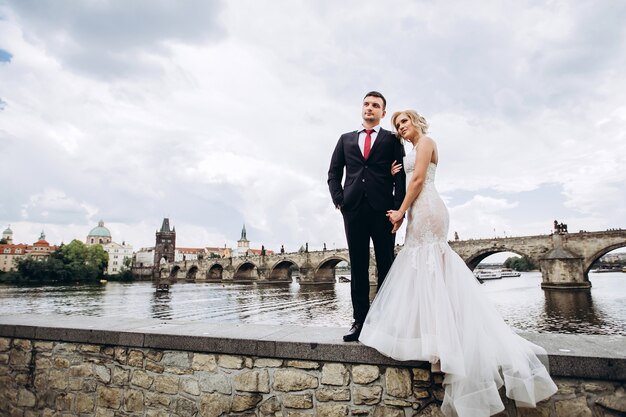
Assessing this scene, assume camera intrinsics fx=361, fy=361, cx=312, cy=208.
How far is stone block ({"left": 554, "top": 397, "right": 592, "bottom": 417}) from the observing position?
1.95 m

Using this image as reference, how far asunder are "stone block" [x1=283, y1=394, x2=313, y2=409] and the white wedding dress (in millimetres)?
558

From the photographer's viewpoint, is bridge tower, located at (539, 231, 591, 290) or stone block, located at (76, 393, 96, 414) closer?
stone block, located at (76, 393, 96, 414)

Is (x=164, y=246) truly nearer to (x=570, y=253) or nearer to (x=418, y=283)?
(x=570, y=253)

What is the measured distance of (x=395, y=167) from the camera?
2539 millimetres

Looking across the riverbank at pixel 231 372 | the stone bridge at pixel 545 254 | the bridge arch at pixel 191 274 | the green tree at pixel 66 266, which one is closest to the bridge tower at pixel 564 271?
the stone bridge at pixel 545 254

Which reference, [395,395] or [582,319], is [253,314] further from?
[395,395]

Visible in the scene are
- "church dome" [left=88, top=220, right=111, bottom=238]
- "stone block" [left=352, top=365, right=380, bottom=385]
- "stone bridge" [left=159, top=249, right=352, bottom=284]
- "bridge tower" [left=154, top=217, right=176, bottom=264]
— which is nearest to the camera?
"stone block" [left=352, top=365, right=380, bottom=385]

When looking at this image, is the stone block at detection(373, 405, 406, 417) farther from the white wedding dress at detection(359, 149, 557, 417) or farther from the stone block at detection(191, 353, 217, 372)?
the stone block at detection(191, 353, 217, 372)

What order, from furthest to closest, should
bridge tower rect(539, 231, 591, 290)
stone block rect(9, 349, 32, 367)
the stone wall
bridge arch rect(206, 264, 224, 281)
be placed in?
bridge arch rect(206, 264, 224, 281), bridge tower rect(539, 231, 591, 290), stone block rect(9, 349, 32, 367), the stone wall

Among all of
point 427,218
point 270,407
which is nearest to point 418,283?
point 427,218

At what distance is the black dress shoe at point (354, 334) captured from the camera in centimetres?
241

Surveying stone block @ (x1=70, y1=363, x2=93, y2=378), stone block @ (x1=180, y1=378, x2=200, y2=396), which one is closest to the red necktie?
stone block @ (x1=180, y1=378, x2=200, y2=396)

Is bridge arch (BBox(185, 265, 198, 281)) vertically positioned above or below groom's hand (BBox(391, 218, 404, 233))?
below

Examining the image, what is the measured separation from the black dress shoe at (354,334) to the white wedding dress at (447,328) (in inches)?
6.2
